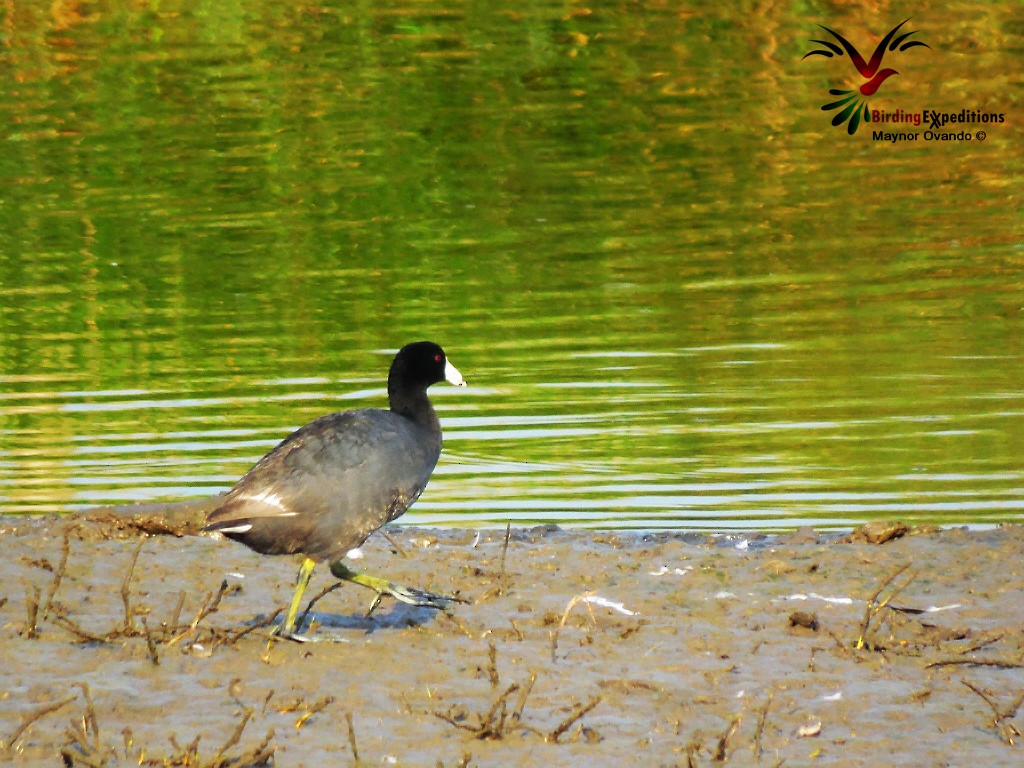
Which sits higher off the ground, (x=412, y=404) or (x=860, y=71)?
(x=860, y=71)

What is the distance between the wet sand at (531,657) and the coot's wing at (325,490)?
343 millimetres

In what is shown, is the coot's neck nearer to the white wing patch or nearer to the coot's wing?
the coot's wing

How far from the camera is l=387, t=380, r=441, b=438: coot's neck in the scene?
702cm

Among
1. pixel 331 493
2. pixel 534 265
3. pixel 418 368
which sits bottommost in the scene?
pixel 534 265

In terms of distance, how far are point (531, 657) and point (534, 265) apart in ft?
31.4

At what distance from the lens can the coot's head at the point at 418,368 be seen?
23.4ft

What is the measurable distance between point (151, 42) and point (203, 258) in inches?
531

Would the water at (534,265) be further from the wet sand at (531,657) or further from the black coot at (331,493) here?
the black coot at (331,493)

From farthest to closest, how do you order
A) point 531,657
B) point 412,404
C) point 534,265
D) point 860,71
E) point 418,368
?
point 860,71 < point 534,265 < point 418,368 < point 412,404 < point 531,657

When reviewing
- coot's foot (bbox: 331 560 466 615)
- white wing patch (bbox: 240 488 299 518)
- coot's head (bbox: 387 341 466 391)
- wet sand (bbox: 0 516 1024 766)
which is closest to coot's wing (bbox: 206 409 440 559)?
white wing patch (bbox: 240 488 299 518)

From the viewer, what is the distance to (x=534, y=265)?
1530 centimetres

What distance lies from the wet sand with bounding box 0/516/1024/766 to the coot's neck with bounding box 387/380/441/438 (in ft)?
2.22

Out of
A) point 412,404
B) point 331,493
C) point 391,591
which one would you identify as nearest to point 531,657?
point 391,591

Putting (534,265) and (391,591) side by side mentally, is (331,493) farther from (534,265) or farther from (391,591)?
(534,265)
